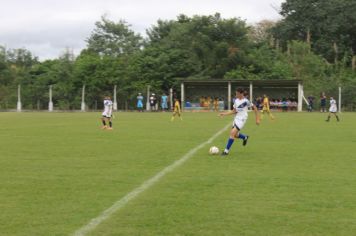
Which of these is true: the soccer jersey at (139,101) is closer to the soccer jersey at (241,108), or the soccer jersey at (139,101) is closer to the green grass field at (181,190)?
the green grass field at (181,190)

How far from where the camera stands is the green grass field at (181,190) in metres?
6.10

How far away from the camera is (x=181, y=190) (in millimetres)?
8227

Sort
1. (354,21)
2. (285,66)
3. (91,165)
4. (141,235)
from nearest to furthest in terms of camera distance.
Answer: (141,235), (91,165), (285,66), (354,21)

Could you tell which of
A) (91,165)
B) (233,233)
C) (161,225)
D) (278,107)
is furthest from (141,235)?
(278,107)

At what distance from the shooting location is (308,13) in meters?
66.9

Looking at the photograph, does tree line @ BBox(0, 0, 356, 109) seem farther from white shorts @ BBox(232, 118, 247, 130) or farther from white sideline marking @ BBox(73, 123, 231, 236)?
white sideline marking @ BBox(73, 123, 231, 236)

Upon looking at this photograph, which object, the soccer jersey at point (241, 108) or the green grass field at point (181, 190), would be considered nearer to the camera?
the green grass field at point (181, 190)

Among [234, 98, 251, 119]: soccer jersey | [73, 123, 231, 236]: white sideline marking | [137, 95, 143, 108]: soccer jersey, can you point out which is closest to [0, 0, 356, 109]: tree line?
[137, 95, 143, 108]: soccer jersey

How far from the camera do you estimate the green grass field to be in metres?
6.10

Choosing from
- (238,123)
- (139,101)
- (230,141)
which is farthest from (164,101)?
(230,141)

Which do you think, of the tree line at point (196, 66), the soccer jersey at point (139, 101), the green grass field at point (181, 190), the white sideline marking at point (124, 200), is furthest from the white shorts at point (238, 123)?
the tree line at point (196, 66)

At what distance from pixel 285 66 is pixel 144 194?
52526 millimetres

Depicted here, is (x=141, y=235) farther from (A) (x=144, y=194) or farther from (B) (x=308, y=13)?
(B) (x=308, y=13)

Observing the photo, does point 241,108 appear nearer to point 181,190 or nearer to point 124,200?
point 181,190
